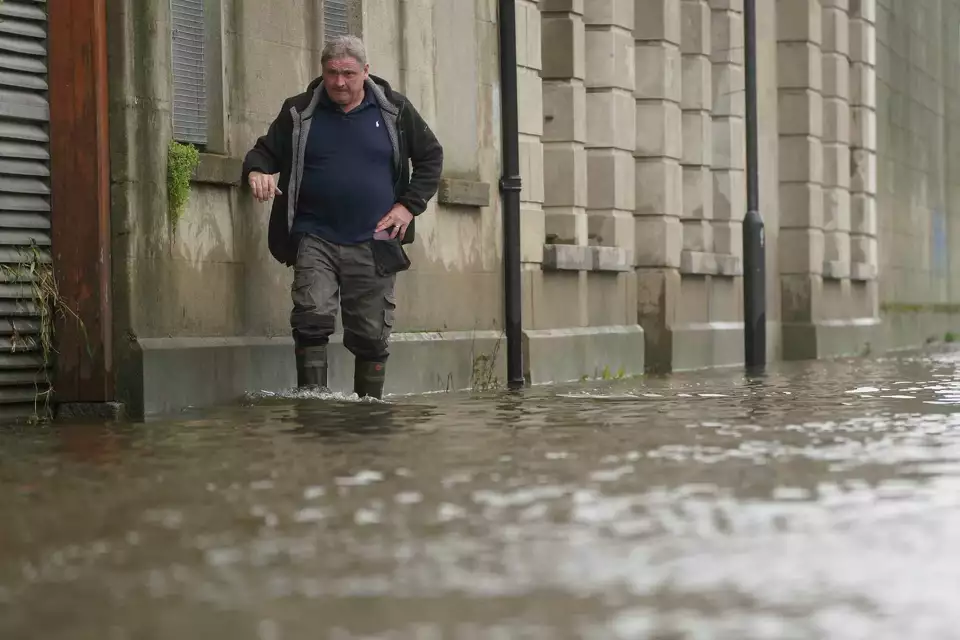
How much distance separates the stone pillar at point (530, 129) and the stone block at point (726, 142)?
5.25 meters

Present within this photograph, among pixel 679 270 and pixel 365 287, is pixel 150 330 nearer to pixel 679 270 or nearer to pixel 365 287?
pixel 365 287

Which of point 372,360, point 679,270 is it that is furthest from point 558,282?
point 372,360

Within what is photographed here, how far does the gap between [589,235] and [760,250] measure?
1889 millimetres

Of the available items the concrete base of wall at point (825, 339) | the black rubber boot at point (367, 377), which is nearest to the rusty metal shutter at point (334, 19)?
the black rubber boot at point (367, 377)

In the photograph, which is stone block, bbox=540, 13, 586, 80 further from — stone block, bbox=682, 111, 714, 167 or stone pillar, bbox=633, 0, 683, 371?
stone block, bbox=682, 111, 714, 167

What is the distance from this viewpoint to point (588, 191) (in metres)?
16.4

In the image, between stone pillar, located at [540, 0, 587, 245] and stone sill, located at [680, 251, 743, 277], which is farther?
stone sill, located at [680, 251, 743, 277]

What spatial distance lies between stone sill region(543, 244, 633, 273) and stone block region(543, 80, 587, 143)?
930mm

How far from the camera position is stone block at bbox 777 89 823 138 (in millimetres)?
21156

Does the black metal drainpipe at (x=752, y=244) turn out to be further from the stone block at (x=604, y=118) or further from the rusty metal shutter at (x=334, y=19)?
the rusty metal shutter at (x=334, y=19)

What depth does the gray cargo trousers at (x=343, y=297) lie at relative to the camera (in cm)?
1030

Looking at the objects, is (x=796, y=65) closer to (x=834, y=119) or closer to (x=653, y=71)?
(x=834, y=119)

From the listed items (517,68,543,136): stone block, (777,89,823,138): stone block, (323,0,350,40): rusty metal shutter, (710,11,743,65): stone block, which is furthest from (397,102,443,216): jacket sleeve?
(777,89,823,138): stone block

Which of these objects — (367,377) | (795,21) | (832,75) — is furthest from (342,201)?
(832,75)
